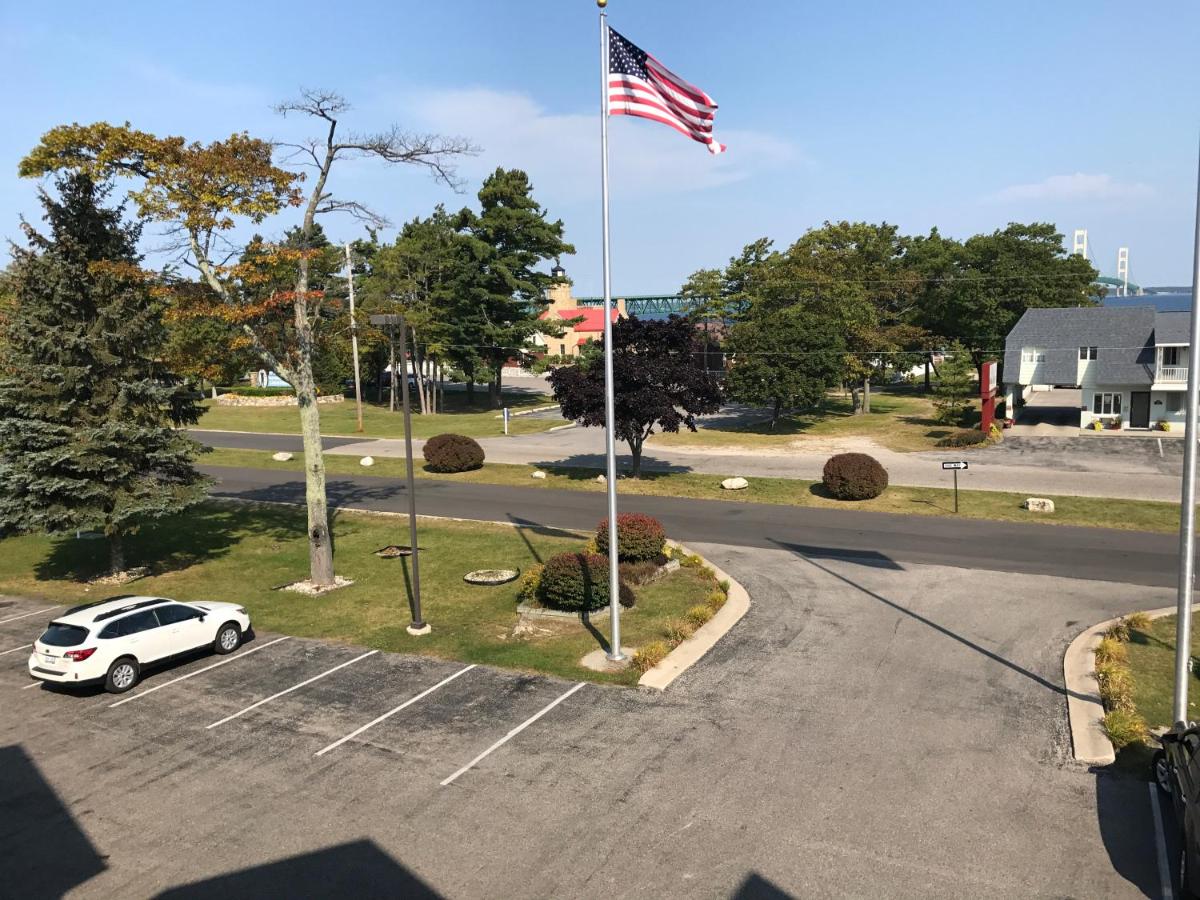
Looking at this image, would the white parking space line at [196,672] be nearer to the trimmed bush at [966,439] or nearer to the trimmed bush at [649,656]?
the trimmed bush at [649,656]

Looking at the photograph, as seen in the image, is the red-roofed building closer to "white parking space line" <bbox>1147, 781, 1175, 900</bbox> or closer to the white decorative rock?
the white decorative rock

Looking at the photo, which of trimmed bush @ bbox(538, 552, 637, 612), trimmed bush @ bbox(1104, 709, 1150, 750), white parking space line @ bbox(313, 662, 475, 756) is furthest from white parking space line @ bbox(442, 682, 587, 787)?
trimmed bush @ bbox(1104, 709, 1150, 750)

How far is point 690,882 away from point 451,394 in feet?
261

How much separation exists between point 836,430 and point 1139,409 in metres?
18.7

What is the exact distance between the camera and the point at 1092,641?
1689 cm

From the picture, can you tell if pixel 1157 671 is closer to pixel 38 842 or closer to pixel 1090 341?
pixel 38 842

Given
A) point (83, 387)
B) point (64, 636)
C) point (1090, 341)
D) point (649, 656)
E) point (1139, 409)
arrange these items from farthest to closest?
point (1090, 341), point (1139, 409), point (83, 387), point (649, 656), point (64, 636)

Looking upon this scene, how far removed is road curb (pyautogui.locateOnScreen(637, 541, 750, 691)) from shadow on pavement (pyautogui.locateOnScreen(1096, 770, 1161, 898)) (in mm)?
7024

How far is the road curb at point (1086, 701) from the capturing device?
12.1 meters

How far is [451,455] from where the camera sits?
4188cm

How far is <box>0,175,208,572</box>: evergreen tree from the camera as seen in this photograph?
2148cm

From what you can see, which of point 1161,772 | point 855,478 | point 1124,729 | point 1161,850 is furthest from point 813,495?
point 1161,850

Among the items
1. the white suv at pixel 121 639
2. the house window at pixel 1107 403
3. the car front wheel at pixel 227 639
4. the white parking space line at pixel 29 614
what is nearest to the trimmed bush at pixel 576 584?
Answer: the car front wheel at pixel 227 639

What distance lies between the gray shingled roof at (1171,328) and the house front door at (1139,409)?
3.52 meters
